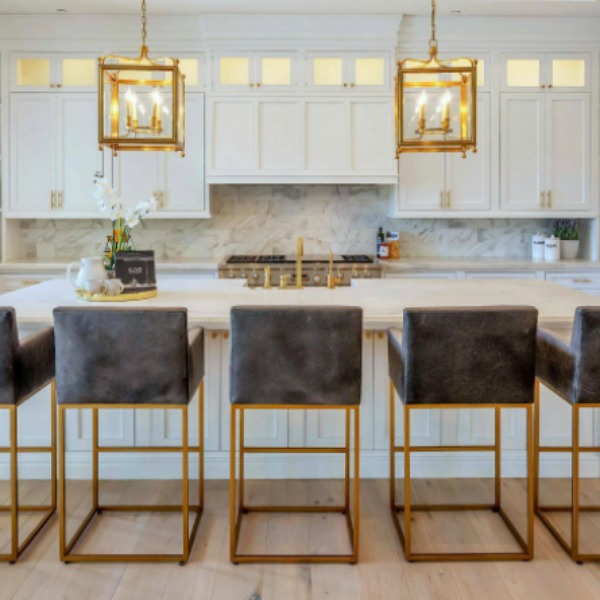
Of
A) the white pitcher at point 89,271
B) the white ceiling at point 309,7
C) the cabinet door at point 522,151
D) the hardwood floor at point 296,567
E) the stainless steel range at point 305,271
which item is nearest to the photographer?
the hardwood floor at point 296,567

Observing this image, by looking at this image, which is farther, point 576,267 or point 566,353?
point 576,267

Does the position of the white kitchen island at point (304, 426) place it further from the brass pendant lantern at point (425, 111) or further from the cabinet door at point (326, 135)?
the cabinet door at point (326, 135)

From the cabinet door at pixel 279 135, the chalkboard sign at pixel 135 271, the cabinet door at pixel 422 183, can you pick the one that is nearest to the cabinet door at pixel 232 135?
the cabinet door at pixel 279 135

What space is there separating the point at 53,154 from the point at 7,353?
10.0 ft

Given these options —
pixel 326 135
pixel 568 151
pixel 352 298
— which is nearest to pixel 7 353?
pixel 352 298

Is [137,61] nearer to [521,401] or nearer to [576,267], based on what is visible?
[521,401]

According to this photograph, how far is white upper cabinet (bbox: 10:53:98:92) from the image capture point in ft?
15.9

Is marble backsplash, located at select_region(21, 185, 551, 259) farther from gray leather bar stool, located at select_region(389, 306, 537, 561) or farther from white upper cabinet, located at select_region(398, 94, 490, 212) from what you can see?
gray leather bar stool, located at select_region(389, 306, 537, 561)

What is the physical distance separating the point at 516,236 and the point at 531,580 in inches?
143

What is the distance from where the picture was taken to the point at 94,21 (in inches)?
189

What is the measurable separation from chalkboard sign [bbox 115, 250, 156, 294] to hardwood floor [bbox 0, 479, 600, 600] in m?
0.94

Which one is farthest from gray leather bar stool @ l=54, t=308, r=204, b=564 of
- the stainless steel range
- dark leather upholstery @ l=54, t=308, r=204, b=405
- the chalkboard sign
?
the stainless steel range

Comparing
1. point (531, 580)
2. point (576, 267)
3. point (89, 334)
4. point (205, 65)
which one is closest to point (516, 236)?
point (576, 267)

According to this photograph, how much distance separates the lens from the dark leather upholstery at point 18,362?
2252mm
